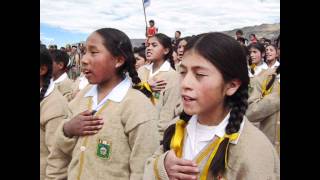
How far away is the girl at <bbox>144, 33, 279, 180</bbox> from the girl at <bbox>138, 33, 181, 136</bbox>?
305 mm

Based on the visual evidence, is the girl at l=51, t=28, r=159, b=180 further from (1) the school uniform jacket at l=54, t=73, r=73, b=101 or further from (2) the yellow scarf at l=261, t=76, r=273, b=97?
(2) the yellow scarf at l=261, t=76, r=273, b=97

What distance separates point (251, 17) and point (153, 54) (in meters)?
0.49

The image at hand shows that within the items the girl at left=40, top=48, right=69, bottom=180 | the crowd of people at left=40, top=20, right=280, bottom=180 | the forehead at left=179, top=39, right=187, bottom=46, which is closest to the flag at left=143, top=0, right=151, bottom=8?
the crowd of people at left=40, top=20, right=280, bottom=180

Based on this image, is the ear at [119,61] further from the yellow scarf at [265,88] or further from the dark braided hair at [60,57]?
the yellow scarf at [265,88]

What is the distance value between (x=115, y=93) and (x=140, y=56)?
0.90 ft

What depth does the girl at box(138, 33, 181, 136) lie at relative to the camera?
1.93 m

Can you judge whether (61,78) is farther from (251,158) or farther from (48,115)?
(251,158)

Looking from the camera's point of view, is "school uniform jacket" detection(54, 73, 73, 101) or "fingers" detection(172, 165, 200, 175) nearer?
"fingers" detection(172, 165, 200, 175)

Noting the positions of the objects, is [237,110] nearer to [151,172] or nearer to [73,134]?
[151,172]

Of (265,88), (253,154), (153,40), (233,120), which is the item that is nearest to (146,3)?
(153,40)

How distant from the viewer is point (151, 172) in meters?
1.64

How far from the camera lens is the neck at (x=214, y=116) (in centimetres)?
160

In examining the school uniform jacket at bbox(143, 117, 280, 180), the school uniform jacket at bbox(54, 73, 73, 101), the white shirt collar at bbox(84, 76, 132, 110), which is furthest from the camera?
the school uniform jacket at bbox(54, 73, 73, 101)

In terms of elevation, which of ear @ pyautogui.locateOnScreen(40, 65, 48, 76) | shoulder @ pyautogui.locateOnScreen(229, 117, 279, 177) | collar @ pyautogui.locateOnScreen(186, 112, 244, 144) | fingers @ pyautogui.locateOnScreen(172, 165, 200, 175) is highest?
ear @ pyautogui.locateOnScreen(40, 65, 48, 76)
